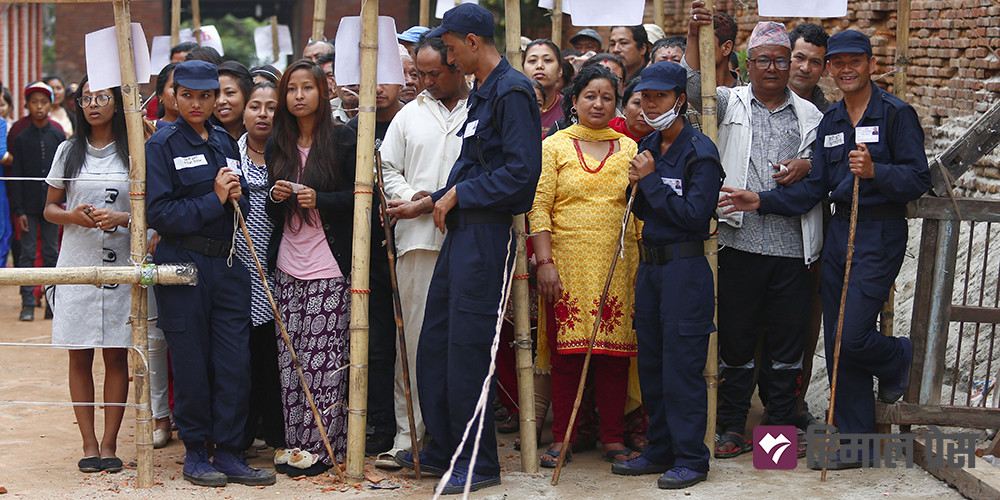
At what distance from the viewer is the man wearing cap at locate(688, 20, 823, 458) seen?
5082mm

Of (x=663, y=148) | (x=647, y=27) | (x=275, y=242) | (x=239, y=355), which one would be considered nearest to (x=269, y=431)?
(x=239, y=355)

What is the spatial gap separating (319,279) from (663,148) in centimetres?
170

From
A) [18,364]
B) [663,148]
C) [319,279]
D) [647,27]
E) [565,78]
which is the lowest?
[18,364]

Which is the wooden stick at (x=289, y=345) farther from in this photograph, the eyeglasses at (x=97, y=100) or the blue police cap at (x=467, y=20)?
the blue police cap at (x=467, y=20)

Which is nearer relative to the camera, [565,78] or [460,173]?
[460,173]

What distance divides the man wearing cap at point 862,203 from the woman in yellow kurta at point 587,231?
1.89ft

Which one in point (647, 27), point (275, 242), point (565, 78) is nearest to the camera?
point (275, 242)

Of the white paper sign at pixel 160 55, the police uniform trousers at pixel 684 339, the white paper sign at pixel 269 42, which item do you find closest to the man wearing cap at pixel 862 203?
the police uniform trousers at pixel 684 339

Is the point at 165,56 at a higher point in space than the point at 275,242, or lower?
higher

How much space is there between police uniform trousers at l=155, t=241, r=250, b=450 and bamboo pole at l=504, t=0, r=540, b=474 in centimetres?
124

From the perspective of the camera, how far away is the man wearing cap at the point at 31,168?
31.1 ft

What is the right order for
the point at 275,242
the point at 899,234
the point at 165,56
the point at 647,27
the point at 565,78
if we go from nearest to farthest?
the point at 899,234 < the point at 275,242 < the point at 565,78 < the point at 165,56 < the point at 647,27

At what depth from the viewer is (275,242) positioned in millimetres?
4969

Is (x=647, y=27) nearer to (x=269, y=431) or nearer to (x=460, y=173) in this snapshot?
(x=460, y=173)
